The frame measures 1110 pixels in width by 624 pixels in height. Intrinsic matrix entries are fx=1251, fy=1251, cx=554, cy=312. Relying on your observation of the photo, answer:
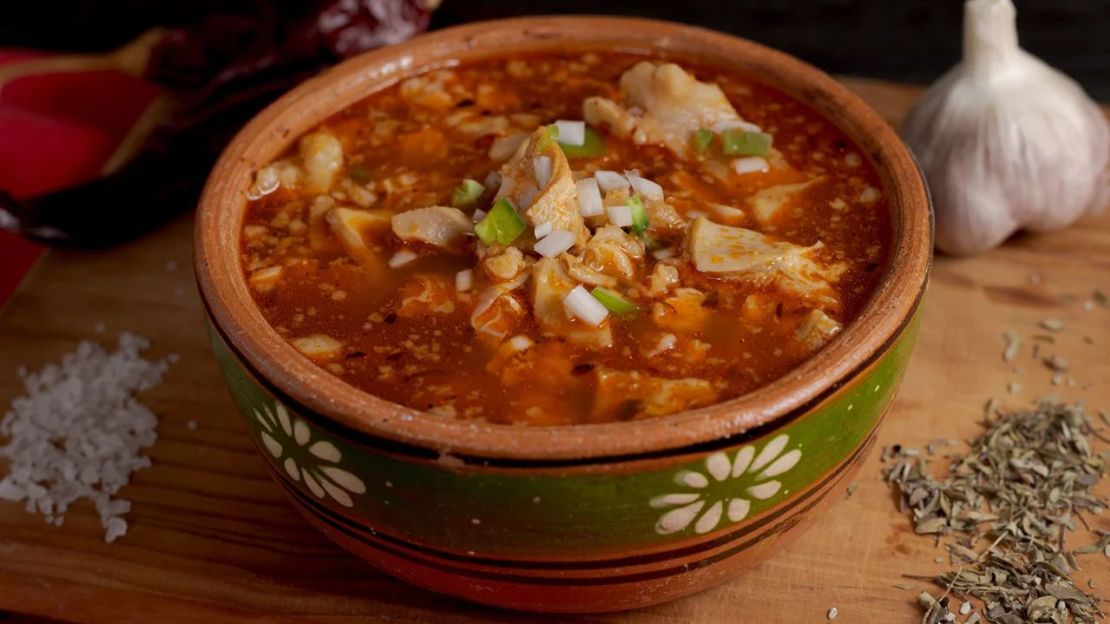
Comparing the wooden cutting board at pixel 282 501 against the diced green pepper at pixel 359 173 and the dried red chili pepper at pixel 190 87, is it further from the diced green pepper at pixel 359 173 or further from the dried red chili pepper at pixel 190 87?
the diced green pepper at pixel 359 173

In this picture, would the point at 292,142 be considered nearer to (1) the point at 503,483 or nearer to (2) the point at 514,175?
(2) the point at 514,175

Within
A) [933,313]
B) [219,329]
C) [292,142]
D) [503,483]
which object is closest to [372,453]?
[503,483]

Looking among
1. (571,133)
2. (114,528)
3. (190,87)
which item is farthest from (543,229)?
(190,87)

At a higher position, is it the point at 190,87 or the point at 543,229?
the point at 543,229

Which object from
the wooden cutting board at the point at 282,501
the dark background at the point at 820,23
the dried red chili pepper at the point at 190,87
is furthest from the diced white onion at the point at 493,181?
the dark background at the point at 820,23

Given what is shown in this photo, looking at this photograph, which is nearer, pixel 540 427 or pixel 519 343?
pixel 540 427

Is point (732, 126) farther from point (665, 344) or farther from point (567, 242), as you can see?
point (665, 344)

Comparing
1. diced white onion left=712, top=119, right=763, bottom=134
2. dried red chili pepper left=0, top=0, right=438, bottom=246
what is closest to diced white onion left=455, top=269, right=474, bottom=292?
diced white onion left=712, top=119, right=763, bottom=134
